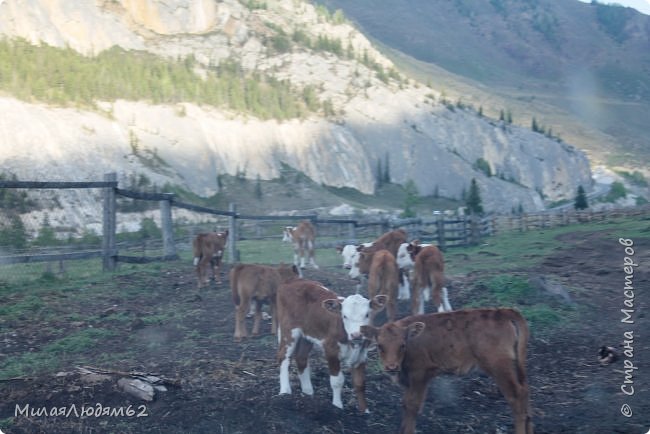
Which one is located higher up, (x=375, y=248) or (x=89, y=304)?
(x=375, y=248)

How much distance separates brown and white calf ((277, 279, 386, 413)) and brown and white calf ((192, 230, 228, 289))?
7217 millimetres

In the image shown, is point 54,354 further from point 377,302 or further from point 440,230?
point 440,230

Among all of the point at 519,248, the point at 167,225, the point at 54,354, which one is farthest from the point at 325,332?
the point at 519,248

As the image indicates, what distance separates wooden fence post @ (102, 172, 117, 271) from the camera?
60.8 feet

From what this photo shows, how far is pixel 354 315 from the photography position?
9.29m

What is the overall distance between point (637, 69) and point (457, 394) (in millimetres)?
138814

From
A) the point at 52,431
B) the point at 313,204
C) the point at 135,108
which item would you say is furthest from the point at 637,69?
the point at 52,431

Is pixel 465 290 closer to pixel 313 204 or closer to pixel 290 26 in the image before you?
pixel 313 204

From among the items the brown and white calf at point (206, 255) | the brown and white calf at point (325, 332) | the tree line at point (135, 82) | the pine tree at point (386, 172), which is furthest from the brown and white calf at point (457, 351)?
the pine tree at point (386, 172)

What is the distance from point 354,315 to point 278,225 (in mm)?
34700

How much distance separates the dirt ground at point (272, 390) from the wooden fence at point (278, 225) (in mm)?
3729

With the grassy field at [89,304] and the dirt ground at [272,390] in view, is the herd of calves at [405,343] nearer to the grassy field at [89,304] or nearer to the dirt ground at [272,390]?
the dirt ground at [272,390]

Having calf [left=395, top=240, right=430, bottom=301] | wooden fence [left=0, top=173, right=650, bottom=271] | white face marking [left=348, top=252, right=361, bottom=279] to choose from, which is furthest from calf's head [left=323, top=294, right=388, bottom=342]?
wooden fence [left=0, top=173, right=650, bottom=271]

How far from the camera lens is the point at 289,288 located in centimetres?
1051
